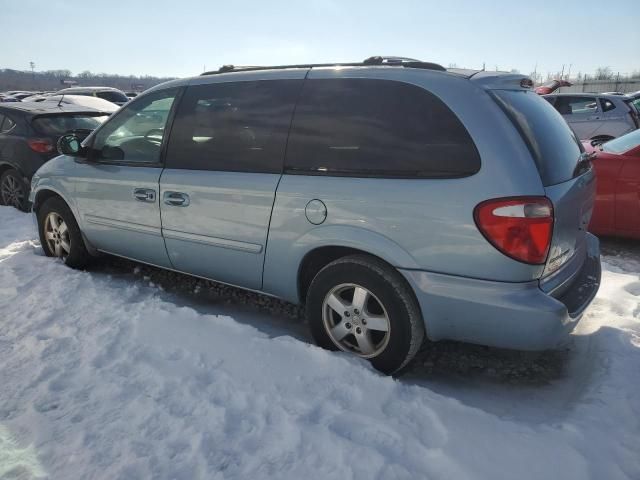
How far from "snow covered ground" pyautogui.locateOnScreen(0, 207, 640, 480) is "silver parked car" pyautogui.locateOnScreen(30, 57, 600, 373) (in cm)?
36

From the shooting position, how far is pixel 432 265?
252 cm

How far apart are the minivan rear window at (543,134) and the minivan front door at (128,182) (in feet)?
8.00

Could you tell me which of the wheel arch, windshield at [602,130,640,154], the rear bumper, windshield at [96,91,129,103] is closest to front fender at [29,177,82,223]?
the wheel arch

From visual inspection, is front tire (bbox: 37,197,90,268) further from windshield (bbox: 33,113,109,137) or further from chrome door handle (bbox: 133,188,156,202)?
windshield (bbox: 33,113,109,137)

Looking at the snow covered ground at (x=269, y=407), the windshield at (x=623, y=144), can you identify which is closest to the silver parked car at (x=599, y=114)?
the windshield at (x=623, y=144)

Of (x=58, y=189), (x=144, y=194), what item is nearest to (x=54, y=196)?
(x=58, y=189)

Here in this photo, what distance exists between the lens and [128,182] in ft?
12.5

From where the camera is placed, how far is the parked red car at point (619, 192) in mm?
4891

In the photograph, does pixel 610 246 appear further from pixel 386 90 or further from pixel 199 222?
pixel 199 222

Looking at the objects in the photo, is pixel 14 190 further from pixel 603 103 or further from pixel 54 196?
pixel 603 103

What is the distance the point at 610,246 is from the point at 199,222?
454 centimetres

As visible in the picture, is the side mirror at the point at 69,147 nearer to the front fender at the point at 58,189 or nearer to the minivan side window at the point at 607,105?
the front fender at the point at 58,189

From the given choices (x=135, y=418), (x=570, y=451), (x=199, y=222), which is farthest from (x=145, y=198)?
(x=570, y=451)

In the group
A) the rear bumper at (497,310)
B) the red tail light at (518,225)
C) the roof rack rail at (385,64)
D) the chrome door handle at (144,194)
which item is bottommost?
the rear bumper at (497,310)
